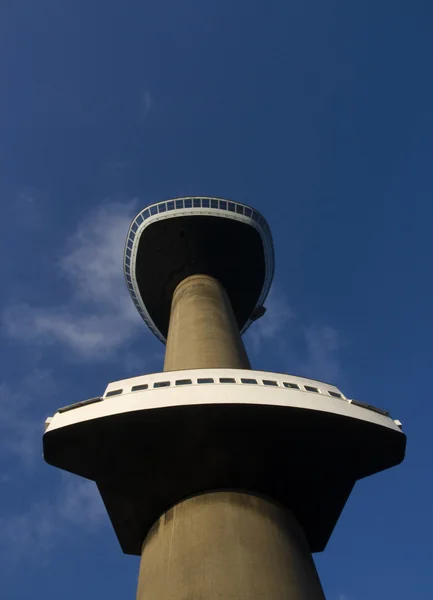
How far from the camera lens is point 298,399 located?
13.5 m

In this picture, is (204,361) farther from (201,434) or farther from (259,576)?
(259,576)

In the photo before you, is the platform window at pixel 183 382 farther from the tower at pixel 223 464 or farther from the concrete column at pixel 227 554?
the concrete column at pixel 227 554

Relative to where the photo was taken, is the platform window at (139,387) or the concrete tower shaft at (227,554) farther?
the platform window at (139,387)

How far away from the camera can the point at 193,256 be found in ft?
89.8

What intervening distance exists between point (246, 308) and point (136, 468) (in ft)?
57.9

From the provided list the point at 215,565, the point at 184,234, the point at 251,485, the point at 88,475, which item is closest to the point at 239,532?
the point at 215,565

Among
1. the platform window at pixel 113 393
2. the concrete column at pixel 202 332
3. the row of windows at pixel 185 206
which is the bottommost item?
the platform window at pixel 113 393

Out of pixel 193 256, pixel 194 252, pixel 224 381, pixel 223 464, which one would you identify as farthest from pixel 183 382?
pixel 194 252

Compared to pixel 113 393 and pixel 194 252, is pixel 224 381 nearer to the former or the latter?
pixel 113 393

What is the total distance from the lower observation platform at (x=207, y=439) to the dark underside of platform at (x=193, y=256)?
13.8 m

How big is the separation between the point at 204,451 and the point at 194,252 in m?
15.5

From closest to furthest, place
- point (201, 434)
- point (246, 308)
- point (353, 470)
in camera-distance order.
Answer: point (201, 434)
point (353, 470)
point (246, 308)

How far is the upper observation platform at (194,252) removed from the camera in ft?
90.7

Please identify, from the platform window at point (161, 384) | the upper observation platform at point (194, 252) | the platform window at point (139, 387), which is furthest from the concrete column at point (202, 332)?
the platform window at point (139, 387)
